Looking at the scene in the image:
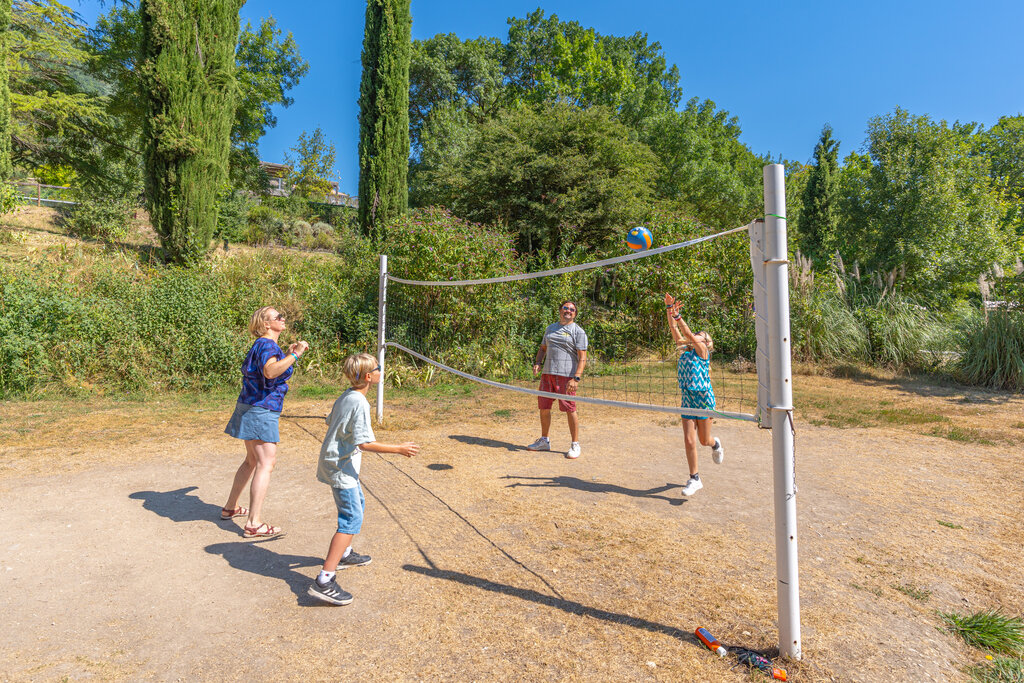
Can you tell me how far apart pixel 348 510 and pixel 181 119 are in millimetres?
13889

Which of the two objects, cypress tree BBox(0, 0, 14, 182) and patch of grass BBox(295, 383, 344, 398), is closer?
patch of grass BBox(295, 383, 344, 398)

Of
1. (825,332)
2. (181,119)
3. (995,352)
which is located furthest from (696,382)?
(181,119)

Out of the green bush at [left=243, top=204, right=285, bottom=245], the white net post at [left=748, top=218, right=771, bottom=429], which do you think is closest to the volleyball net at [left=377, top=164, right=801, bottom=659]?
the white net post at [left=748, top=218, right=771, bottom=429]

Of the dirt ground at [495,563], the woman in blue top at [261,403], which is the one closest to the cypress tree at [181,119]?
the dirt ground at [495,563]

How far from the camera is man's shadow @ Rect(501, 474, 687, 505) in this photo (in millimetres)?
5270

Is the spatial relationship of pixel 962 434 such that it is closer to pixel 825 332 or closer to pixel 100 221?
pixel 825 332

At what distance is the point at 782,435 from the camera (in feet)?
9.05

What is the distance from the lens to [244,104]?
25406 mm

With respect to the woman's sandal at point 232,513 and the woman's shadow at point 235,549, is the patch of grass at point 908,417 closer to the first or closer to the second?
the woman's shadow at point 235,549

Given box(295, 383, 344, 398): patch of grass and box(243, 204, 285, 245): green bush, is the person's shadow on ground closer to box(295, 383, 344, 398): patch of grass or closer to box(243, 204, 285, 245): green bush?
box(295, 383, 344, 398): patch of grass

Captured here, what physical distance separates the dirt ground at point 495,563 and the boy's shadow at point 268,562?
0.06 feet

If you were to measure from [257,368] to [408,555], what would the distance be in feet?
5.35

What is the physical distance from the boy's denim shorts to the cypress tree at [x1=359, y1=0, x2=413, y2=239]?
1432 centimetres

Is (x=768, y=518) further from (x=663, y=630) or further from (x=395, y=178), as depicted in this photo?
(x=395, y=178)
